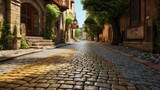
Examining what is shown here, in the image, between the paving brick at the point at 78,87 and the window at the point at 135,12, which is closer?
the paving brick at the point at 78,87

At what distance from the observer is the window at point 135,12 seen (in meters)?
17.6

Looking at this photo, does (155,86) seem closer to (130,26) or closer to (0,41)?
(0,41)

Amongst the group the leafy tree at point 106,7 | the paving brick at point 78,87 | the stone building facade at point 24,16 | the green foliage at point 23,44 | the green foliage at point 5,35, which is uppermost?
the leafy tree at point 106,7

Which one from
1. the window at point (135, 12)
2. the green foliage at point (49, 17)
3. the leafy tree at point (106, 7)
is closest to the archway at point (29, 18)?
the green foliage at point (49, 17)

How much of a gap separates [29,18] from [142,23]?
30.2 ft

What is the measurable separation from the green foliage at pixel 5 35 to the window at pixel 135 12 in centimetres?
967

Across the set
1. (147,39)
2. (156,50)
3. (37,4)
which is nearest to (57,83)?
(156,50)

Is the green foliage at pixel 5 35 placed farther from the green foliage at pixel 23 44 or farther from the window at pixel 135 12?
the window at pixel 135 12

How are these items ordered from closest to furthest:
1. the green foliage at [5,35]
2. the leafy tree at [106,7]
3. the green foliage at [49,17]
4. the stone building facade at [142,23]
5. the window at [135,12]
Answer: the green foliage at [5,35], the stone building facade at [142,23], the window at [135,12], the green foliage at [49,17], the leafy tree at [106,7]

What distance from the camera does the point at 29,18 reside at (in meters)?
18.8

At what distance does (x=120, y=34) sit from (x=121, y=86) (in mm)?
20485

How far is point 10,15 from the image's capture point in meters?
13.3

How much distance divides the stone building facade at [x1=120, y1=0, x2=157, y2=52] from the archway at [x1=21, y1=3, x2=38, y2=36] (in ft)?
27.8

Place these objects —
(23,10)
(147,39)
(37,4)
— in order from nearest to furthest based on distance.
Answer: (147,39), (23,10), (37,4)
